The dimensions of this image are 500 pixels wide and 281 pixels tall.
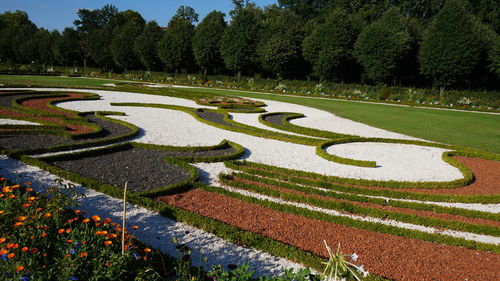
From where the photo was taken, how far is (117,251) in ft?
13.9

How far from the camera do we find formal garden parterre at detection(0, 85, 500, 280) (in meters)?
5.67

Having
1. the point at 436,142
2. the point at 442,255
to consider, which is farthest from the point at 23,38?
the point at 442,255

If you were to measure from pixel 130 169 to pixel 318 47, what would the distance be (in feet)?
130

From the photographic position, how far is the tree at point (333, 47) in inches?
1688

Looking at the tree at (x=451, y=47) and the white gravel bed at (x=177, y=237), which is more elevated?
the tree at (x=451, y=47)

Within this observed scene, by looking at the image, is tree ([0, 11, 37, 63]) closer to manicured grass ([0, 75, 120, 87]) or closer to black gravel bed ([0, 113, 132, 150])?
manicured grass ([0, 75, 120, 87])

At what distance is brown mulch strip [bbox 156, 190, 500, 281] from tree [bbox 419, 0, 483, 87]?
118ft

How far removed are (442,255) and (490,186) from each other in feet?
16.7

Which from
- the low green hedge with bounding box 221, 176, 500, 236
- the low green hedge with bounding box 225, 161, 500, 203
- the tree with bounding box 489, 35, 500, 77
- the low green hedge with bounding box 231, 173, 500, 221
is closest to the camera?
the low green hedge with bounding box 221, 176, 500, 236

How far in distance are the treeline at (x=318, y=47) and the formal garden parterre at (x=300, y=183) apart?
1099 inches

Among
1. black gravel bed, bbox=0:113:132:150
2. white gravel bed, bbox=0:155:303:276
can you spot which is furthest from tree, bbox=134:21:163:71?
white gravel bed, bbox=0:155:303:276

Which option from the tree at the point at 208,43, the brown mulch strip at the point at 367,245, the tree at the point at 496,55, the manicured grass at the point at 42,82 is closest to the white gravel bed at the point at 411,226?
the brown mulch strip at the point at 367,245

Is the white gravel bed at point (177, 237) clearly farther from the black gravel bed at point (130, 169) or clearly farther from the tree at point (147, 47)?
the tree at point (147, 47)

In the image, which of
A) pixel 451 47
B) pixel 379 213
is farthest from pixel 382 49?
pixel 379 213
